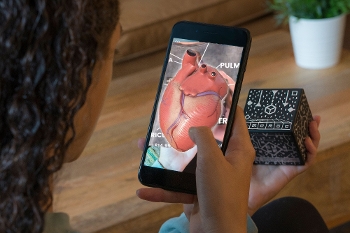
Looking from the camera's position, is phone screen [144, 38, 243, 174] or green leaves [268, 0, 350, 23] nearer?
phone screen [144, 38, 243, 174]

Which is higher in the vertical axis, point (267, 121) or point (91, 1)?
point (91, 1)

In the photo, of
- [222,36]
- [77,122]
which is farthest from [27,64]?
[222,36]

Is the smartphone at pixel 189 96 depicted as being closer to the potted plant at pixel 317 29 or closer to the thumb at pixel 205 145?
the thumb at pixel 205 145

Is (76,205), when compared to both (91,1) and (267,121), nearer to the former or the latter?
(267,121)

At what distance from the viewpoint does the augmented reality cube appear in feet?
2.75

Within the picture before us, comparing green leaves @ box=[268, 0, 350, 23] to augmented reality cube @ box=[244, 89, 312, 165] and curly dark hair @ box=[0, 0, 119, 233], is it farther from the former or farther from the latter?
curly dark hair @ box=[0, 0, 119, 233]

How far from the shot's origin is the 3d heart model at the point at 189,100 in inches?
29.2

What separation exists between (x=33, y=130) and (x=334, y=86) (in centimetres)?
89

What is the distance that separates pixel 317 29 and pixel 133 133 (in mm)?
520

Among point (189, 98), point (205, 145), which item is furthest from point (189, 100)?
point (205, 145)

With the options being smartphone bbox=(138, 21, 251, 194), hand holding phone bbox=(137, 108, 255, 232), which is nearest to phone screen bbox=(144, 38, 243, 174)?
smartphone bbox=(138, 21, 251, 194)

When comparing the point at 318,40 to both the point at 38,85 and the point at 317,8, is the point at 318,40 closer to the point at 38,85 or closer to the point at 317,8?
the point at 317,8

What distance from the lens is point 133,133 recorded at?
3.64 ft

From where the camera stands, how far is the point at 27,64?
0.43 meters
